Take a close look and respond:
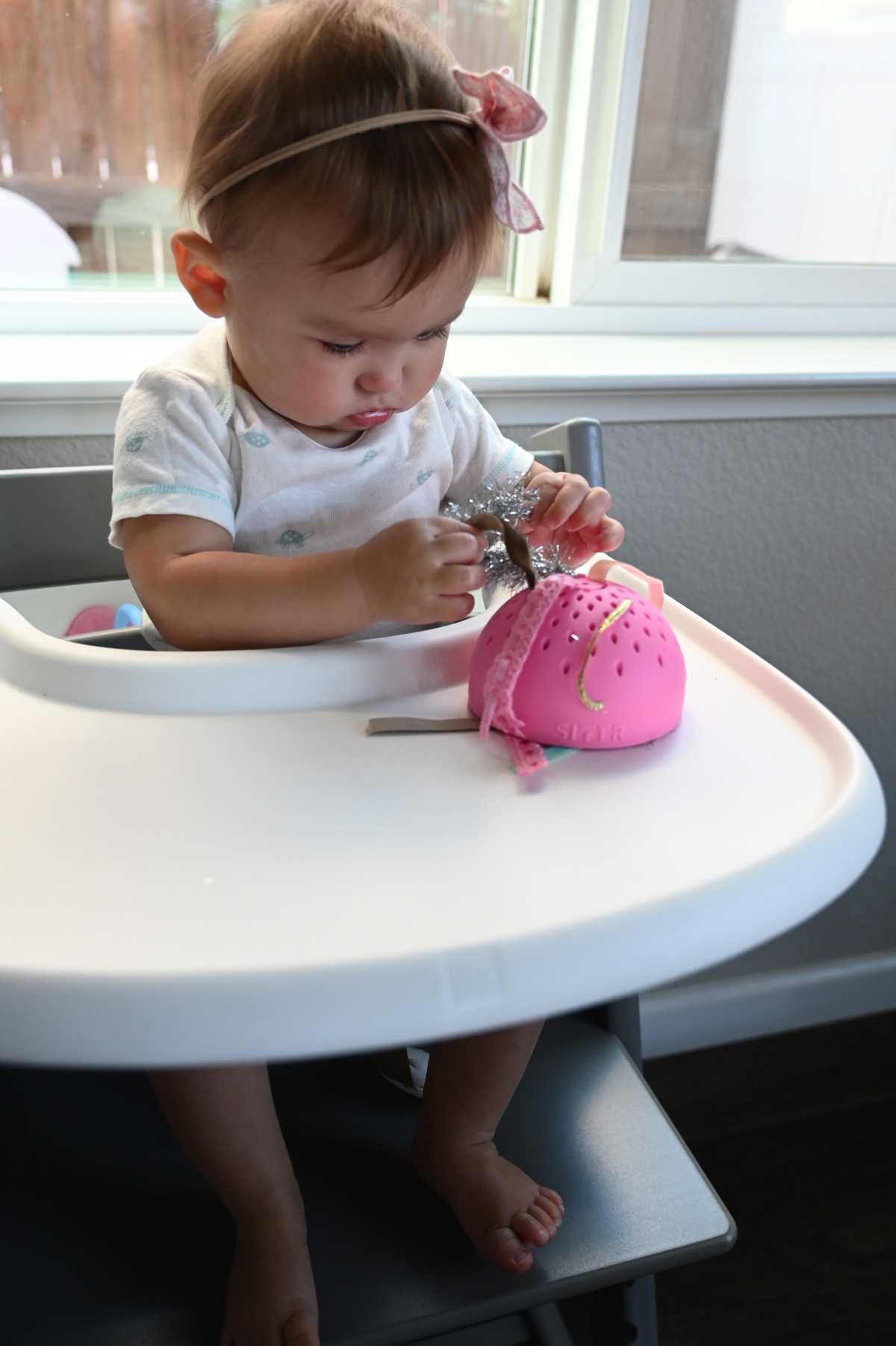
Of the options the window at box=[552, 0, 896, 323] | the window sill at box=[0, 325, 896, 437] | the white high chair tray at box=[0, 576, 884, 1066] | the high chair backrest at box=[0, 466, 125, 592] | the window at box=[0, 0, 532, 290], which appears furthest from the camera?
the window at box=[552, 0, 896, 323]

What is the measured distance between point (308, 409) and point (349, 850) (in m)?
0.31

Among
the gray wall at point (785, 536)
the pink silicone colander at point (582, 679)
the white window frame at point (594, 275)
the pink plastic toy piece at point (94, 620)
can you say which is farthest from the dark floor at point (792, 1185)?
the white window frame at point (594, 275)

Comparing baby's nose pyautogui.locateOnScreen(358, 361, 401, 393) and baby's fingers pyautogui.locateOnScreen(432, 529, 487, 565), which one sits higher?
baby's nose pyautogui.locateOnScreen(358, 361, 401, 393)

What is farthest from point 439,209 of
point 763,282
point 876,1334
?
point 876,1334

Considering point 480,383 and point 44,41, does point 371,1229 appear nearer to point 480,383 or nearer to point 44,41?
point 480,383

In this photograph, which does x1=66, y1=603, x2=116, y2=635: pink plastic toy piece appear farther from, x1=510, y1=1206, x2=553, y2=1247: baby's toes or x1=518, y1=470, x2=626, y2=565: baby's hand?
x1=510, y1=1206, x2=553, y2=1247: baby's toes

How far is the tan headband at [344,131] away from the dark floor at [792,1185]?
2.47ft

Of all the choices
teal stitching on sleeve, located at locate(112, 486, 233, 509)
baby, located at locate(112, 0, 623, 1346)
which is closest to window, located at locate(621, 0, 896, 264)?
baby, located at locate(112, 0, 623, 1346)

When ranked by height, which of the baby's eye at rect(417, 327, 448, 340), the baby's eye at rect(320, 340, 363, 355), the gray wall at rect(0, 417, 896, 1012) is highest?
the baby's eye at rect(417, 327, 448, 340)

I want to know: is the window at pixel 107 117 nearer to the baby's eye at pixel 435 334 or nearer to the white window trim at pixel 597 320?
the white window trim at pixel 597 320

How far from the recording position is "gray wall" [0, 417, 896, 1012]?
1104mm

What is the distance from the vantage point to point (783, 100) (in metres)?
1.21

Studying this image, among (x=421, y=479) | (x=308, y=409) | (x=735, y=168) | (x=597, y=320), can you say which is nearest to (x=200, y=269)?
(x=308, y=409)

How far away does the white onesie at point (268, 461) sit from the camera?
2.15 ft
